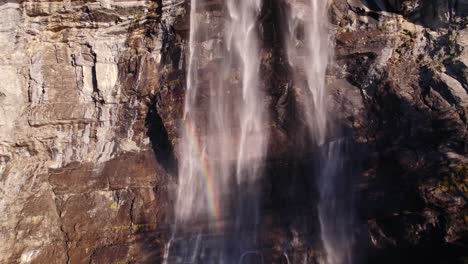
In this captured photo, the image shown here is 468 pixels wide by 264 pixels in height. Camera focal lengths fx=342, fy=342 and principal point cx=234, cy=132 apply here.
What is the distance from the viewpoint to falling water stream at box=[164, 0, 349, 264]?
938 centimetres

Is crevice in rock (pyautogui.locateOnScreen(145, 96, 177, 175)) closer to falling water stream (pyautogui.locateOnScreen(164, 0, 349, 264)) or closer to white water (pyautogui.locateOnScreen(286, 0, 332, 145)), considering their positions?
falling water stream (pyautogui.locateOnScreen(164, 0, 349, 264))

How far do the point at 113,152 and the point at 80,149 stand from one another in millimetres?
1065

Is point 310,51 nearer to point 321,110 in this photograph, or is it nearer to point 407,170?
point 321,110

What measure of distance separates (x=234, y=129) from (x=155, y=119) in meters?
2.59

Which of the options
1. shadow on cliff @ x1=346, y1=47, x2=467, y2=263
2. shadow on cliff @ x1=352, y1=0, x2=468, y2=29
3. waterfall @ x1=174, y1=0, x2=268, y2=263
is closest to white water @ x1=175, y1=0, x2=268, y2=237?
waterfall @ x1=174, y1=0, x2=268, y2=263

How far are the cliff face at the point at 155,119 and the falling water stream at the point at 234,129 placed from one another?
0.37 meters

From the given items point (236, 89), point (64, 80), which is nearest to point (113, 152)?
point (64, 80)

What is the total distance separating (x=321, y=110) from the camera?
34.2 ft

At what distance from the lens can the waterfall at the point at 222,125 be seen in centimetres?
994

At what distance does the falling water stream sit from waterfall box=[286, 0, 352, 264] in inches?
1.1

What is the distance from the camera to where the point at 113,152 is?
35.6 feet

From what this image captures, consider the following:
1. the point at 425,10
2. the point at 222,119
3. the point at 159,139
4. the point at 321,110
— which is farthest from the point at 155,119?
the point at 425,10

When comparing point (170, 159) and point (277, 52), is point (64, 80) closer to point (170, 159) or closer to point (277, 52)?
point (170, 159)

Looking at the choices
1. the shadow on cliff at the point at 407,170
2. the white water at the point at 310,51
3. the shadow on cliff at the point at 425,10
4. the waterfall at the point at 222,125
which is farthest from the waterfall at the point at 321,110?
the shadow on cliff at the point at 425,10
